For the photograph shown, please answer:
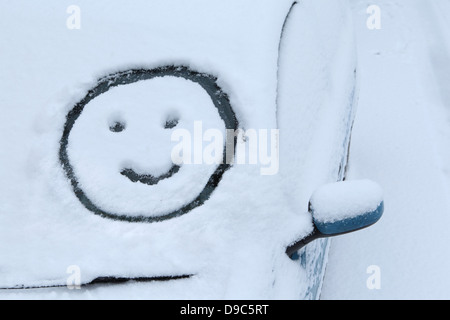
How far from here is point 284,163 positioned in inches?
55.9

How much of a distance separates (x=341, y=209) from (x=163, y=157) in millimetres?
511

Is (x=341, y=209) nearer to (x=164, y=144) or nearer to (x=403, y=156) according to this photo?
(x=164, y=144)

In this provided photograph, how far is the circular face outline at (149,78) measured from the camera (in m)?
1.32

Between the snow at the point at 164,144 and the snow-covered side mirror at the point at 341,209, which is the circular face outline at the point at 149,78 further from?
the snow-covered side mirror at the point at 341,209

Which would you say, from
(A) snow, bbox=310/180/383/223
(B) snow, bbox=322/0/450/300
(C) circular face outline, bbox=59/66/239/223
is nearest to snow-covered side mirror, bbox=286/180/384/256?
(A) snow, bbox=310/180/383/223

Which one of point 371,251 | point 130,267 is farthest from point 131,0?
point 371,251

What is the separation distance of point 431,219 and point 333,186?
116 centimetres

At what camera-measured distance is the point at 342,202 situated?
1.29 meters

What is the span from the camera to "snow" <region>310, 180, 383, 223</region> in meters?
1.28

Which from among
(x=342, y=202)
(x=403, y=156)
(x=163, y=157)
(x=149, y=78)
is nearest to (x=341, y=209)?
(x=342, y=202)

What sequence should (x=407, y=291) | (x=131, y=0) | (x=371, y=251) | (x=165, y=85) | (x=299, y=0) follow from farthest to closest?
1. (x=371, y=251)
2. (x=407, y=291)
3. (x=299, y=0)
4. (x=131, y=0)
5. (x=165, y=85)

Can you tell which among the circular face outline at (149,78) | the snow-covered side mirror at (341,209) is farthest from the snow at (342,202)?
the circular face outline at (149,78)

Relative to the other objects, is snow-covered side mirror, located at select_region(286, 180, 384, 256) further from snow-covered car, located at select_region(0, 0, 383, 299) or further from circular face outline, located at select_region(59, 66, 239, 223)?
circular face outline, located at select_region(59, 66, 239, 223)
